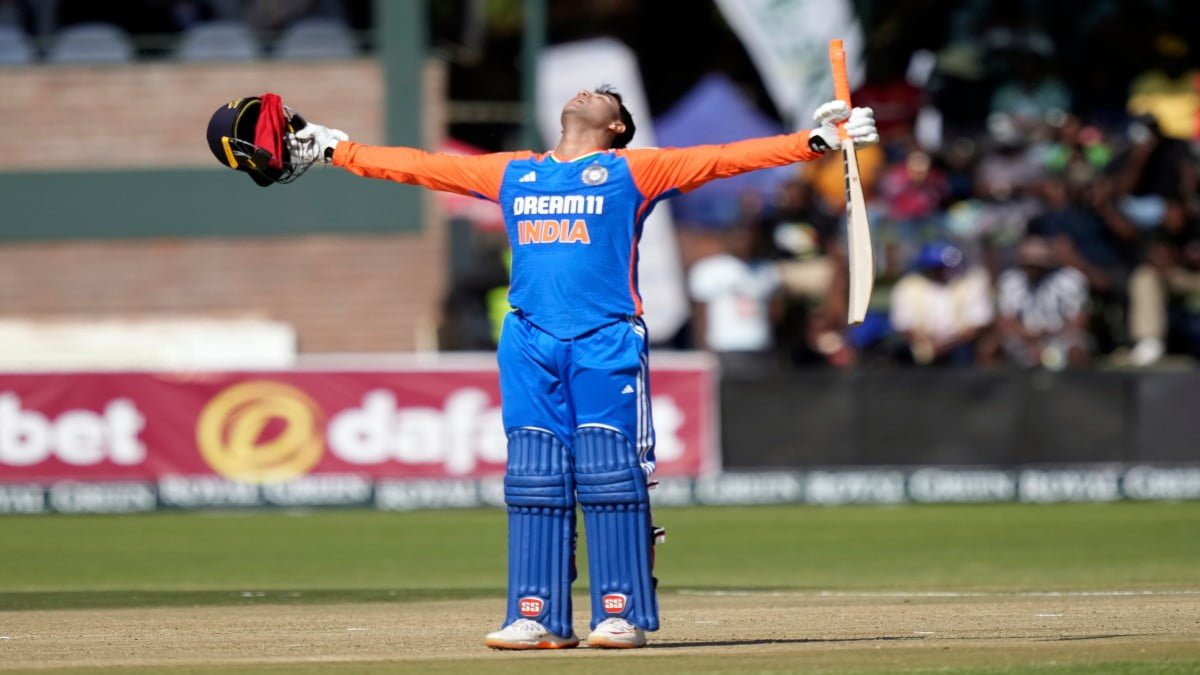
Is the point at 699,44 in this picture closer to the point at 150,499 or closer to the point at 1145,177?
the point at 1145,177

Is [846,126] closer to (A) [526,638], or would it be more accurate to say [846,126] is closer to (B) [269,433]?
(A) [526,638]

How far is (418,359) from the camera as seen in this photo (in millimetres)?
16578

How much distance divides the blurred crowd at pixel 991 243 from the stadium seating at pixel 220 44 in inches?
196

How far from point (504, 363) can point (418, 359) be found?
9800mm

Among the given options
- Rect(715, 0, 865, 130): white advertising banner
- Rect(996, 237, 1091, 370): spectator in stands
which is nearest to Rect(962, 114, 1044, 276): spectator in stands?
Rect(996, 237, 1091, 370): spectator in stands

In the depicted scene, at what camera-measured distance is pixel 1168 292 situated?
17.8m

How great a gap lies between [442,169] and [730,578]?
519 centimetres

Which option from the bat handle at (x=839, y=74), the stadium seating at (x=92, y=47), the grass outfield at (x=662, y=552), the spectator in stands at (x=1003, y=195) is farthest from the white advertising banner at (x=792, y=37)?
the bat handle at (x=839, y=74)

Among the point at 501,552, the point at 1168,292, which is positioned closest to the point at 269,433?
the point at 501,552

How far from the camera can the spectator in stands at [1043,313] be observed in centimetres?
1683

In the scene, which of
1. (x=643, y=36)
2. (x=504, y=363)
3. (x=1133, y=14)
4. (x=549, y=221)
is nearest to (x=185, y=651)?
(x=504, y=363)

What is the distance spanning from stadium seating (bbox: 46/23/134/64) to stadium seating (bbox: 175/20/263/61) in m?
0.60

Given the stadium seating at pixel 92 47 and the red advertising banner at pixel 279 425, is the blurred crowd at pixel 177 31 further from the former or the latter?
the red advertising banner at pixel 279 425

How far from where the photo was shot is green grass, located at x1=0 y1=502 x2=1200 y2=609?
10898 mm
